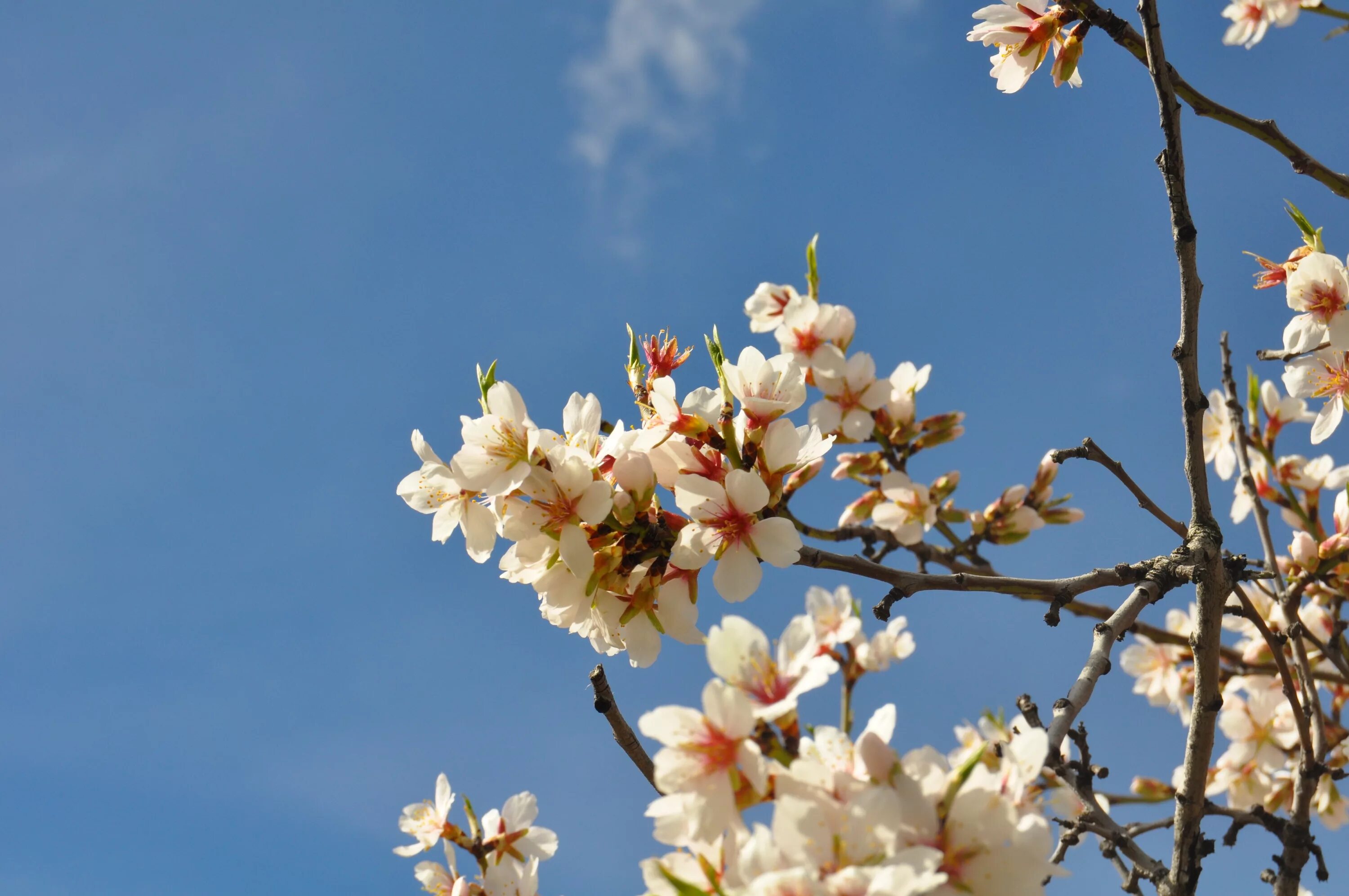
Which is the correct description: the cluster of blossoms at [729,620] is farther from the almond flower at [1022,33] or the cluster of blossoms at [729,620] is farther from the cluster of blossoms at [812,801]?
the almond flower at [1022,33]

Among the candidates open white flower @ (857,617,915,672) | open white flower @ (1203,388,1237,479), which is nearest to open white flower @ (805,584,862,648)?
open white flower @ (857,617,915,672)

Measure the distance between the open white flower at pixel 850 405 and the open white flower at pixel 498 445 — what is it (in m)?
1.49

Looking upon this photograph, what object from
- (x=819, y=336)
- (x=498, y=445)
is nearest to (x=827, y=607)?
(x=819, y=336)

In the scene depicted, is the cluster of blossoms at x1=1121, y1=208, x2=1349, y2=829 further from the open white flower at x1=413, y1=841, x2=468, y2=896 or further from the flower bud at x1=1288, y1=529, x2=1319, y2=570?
the open white flower at x1=413, y1=841, x2=468, y2=896

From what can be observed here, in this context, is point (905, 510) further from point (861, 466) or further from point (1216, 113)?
point (1216, 113)

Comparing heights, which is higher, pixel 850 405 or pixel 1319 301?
pixel 850 405

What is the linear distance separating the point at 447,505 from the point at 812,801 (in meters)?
0.99

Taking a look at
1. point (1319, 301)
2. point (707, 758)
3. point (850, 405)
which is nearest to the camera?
point (707, 758)

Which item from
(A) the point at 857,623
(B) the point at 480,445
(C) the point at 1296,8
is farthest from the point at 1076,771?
(C) the point at 1296,8

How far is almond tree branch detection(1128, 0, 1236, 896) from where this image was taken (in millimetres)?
1679

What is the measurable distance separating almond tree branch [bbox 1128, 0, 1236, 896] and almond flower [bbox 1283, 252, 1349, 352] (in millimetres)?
592

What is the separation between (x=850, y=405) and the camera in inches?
117

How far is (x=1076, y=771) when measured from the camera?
1.86 m

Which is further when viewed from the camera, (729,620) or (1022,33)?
(1022,33)
